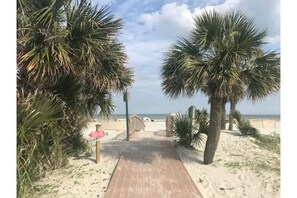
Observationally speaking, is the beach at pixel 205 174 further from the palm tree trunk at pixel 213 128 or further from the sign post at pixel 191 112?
the sign post at pixel 191 112

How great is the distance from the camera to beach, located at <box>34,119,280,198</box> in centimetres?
704

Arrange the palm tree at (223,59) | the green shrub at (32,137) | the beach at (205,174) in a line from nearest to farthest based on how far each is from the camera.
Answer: the green shrub at (32,137) < the beach at (205,174) < the palm tree at (223,59)

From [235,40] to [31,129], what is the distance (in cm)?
549

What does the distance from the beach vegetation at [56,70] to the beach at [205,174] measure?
1.46 feet

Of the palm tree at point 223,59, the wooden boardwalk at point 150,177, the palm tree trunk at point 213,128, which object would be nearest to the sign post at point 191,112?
the wooden boardwalk at point 150,177

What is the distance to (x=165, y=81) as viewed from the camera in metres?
9.38

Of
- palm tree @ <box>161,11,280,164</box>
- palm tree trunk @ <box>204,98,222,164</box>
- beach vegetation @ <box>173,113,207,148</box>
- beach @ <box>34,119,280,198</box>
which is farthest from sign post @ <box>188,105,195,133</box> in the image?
palm tree @ <box>161,11,280,164</box>

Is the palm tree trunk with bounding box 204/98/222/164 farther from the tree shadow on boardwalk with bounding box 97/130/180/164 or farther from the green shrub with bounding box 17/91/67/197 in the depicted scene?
the green shrub with bounding box 17/91/67/197

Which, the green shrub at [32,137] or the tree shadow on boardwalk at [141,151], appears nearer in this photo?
the green shrub at [32,137]

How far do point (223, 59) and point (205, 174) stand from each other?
2.94 meters

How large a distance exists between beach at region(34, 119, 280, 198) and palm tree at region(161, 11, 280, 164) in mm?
1596

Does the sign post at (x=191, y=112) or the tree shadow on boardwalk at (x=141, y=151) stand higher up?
the sign post at (x=191, y=112)

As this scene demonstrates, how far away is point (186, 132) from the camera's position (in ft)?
36.7

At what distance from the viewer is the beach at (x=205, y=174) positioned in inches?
277
